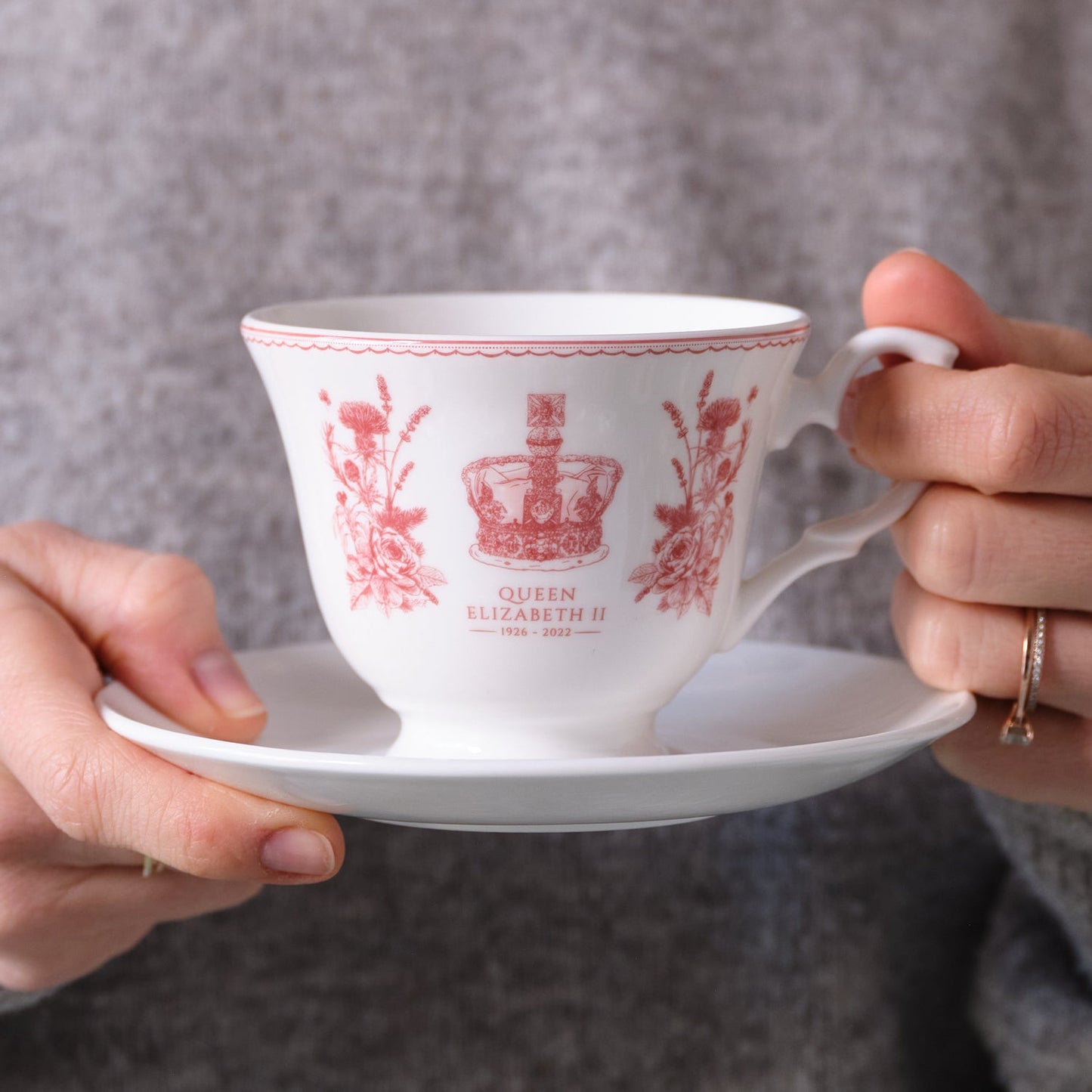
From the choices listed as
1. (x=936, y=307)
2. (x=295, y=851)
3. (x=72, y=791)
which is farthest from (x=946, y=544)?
(x=72, y=791)

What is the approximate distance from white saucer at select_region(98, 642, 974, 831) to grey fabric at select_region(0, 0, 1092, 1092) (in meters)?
0.43

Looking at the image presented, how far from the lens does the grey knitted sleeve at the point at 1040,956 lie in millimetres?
1009

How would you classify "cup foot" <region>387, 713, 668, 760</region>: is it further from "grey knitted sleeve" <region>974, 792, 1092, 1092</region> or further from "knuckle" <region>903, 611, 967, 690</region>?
"grey knitted sleeve" <region>974, 792, 1092, 1092</region>

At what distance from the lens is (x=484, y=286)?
127cm

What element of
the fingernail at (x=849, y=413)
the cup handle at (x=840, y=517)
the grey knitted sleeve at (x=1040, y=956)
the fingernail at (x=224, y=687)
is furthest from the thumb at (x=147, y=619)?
the grey knitted sleeve at (x=1040, y=956)

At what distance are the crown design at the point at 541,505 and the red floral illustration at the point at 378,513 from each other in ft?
0.14

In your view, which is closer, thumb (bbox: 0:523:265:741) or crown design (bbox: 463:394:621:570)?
crown design (bbox: 463:394:621:570)

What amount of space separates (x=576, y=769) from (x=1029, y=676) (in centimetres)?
42

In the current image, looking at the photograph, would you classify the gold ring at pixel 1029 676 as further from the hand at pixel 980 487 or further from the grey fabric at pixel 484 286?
the grey fabric at pixel 484 286

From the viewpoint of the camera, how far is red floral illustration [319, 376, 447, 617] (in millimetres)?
685

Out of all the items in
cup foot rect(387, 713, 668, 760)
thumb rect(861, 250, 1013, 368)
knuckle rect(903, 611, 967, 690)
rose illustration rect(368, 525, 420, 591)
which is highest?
thumb rect(861, 250, 1013, 368)

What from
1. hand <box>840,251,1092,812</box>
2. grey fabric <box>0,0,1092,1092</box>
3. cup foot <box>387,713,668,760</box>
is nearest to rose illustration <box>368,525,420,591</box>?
cup foot <box>387,713,668,760</box>

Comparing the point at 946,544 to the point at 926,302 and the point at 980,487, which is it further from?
the point at 926,302

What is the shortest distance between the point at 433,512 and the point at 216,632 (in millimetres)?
241
